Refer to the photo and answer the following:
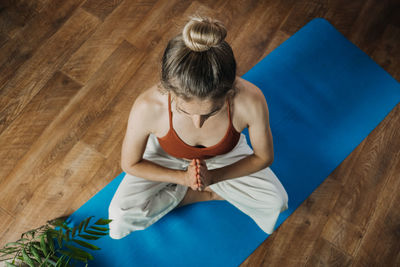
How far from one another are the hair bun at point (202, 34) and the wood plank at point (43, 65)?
5.00 feet

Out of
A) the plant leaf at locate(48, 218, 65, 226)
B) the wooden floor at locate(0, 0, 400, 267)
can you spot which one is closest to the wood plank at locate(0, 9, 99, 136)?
the wooden floor at locate(0, 0, 400, 267)

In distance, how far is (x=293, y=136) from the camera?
190cm

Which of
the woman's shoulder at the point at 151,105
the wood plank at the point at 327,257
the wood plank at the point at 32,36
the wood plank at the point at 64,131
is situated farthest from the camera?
the wood plank at the point at 32,36

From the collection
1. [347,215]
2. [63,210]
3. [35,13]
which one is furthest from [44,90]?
[347,215]

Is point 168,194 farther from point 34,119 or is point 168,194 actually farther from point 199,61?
point 34,119

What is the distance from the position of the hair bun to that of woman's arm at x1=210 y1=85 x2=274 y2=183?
0.41 meters

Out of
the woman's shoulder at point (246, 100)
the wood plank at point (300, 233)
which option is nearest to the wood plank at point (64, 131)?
the woman's shoulder at point (246, 100)

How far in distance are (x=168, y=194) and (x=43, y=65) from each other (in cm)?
124

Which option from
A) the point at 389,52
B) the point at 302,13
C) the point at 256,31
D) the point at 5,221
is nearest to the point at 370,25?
the point at 389,52

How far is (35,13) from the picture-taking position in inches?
86.4

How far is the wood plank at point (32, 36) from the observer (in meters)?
2.07

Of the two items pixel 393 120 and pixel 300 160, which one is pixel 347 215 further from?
pixel 393 120

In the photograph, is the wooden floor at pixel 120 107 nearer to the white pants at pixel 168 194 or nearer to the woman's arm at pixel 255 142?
the white pants at pixel 168 194

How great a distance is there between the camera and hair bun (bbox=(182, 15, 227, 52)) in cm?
84
